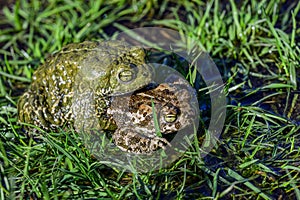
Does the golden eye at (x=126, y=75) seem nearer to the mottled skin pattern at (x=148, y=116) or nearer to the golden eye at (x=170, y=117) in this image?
the mottled skin pattern at (x=148, y=116)

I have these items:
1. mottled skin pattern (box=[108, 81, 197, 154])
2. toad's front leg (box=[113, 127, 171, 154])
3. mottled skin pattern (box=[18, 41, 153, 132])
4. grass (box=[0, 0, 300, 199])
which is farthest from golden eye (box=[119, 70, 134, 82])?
grass (box=[0, 0, 300, 199])

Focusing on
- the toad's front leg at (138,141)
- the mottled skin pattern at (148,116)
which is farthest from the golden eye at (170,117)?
the toad's front leg at (138,141)

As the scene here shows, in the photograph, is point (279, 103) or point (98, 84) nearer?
point (98, 84)

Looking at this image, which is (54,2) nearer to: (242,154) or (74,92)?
(74,92)

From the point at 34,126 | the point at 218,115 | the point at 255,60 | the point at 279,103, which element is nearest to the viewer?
the point at 34,126

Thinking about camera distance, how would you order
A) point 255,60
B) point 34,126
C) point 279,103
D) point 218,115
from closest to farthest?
point 34,126 < point 218,115 < point 279,103 < point 255,60

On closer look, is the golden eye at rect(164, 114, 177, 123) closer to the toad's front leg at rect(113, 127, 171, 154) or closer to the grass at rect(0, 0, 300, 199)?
→ the toad's front leg at rect(113, 127, 171, 154)

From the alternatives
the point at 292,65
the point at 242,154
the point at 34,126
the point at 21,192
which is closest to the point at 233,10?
the point at 292,65

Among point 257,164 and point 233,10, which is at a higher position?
point 233,10
